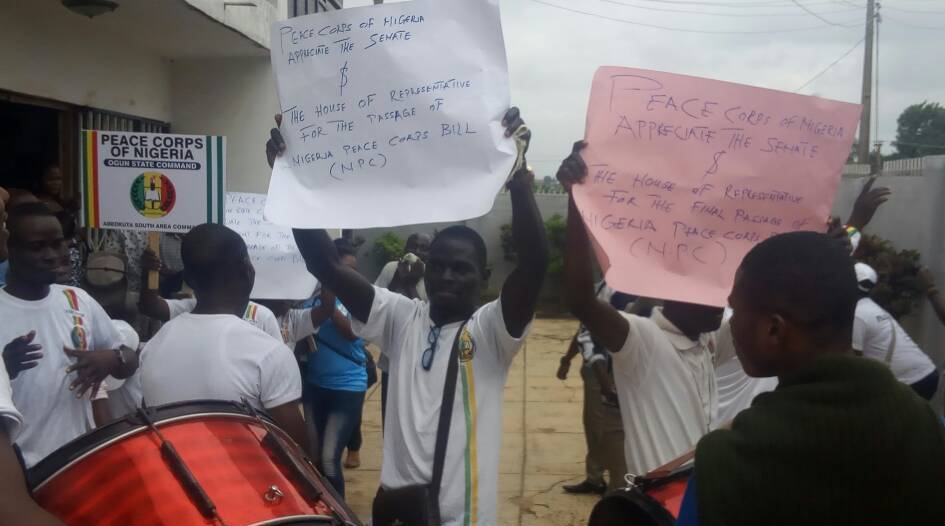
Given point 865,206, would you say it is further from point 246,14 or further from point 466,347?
point 246,14

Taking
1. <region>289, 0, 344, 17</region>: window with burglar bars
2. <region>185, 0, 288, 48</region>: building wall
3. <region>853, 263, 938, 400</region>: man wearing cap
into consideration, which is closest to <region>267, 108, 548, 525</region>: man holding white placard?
<region>853, 263, 938, 400</region>: man wearing cap

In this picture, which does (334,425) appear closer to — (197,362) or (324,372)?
(324,372)

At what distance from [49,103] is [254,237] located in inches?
114

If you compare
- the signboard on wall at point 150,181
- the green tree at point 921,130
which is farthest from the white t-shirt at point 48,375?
the green tree at point 921,130

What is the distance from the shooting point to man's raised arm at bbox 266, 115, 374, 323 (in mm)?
2979

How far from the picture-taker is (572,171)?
8.84ft

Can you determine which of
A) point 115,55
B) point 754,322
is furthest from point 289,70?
Answer: point 115,55

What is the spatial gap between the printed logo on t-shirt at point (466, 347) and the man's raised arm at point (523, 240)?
0.51ft

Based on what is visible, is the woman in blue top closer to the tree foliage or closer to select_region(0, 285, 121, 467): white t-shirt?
select_region(0, 285, 121, 467): white t-shirt

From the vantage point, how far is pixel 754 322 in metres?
1.66

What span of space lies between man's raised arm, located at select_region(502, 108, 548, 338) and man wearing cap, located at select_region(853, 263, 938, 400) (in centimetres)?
314

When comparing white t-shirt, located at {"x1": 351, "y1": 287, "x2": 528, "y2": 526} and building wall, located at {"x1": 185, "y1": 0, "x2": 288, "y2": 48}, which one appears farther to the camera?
building wall, located at {"x1": 185, "y1": 0, "x2": 288, "y2": 48}

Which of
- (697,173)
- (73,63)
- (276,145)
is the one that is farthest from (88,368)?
(73,63)

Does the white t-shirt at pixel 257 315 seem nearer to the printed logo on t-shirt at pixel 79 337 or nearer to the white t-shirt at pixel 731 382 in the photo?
the printed logo on t-shirt at pixel 79 337
